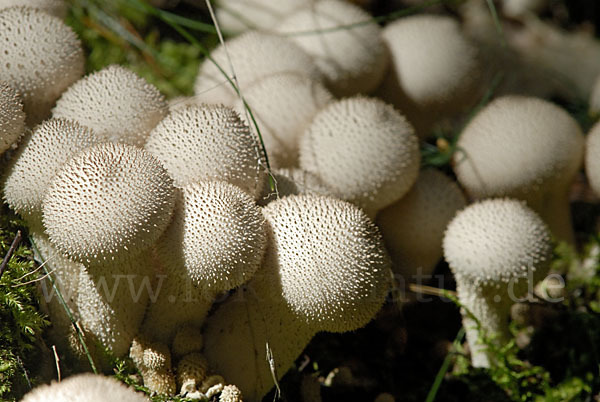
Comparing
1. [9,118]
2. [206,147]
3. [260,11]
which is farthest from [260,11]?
[9,118]

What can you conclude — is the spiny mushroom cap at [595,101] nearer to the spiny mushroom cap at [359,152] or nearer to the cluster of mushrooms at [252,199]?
the cluster of mushrooms at [252,199]

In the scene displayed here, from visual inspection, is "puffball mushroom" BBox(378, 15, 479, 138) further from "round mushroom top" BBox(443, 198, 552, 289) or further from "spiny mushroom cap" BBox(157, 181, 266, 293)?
"spiny mushroom cap" BBox(157, 181, 266, 293)

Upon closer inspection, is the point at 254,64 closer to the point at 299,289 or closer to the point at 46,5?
the point at 46,5

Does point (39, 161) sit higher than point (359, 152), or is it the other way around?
point (39, 161)

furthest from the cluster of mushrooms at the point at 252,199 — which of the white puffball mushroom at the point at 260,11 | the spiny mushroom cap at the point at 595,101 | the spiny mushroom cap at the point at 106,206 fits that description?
the spiny mushroom cap at the point at 595,101

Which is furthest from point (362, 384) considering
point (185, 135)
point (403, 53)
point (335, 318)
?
point (403, 53)

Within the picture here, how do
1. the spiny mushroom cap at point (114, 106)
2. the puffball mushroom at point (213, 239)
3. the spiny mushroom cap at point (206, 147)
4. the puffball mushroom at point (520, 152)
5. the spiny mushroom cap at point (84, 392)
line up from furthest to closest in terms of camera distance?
the puffball mushroom at point (520, 152) < the spiny mushroom cap at point (114, 106) < the spiny mushroom cap at point (206, 147) < the puffball mushroom at point (213, 239) < the spiny mushroom cap at point (84, 392)
